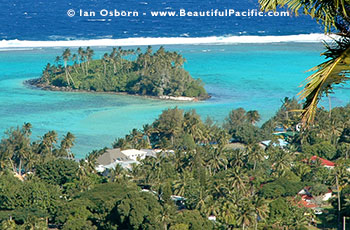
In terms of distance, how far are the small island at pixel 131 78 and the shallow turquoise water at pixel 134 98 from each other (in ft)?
12.8

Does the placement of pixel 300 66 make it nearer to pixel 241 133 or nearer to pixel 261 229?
pixel 241 133

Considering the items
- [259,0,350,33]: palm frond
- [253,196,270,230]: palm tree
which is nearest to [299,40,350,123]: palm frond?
[259,0,350,33]: palm frond

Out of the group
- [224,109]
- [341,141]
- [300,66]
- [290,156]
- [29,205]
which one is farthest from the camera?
[300,66]

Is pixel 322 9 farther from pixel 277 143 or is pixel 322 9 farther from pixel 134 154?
pixel 277 143

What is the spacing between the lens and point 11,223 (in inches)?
2119

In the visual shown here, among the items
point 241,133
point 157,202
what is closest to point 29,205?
point 157,202

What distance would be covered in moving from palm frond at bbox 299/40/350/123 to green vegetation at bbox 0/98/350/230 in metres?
47.0

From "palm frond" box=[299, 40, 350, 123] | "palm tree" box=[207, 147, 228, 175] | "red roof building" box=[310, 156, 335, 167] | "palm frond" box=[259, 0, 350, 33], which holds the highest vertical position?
"palm frond" box=[259, 0, 350, 33]

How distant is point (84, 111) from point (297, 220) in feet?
205

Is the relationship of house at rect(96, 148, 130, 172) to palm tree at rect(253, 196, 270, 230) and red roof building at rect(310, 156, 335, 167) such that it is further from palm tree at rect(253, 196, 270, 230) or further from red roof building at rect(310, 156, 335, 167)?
palm tree at rect(253, 196, 270, 230)

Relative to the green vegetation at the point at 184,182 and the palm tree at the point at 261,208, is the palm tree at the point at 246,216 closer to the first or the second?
the green vegetation at the point at 184,182

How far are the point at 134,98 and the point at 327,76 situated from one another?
120930 mm

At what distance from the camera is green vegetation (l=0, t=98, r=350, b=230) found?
55.5 metres

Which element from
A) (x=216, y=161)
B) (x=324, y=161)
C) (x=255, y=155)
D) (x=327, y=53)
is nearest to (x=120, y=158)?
(x=216, y=161)
